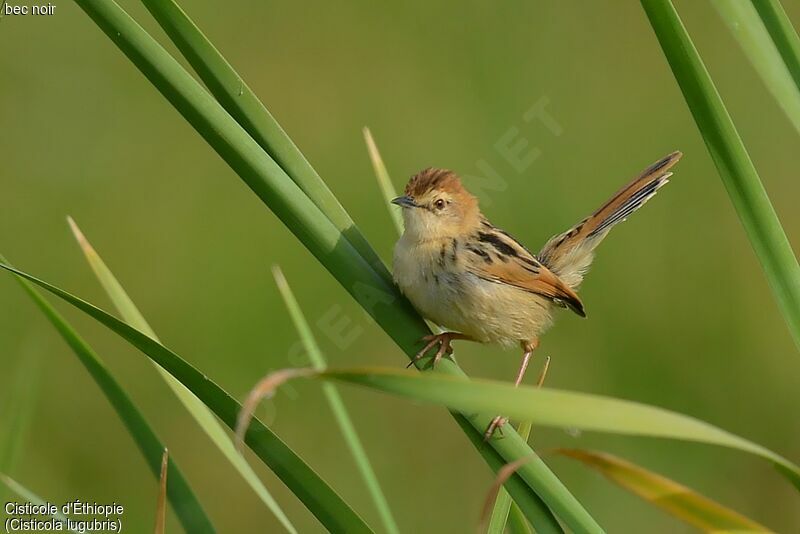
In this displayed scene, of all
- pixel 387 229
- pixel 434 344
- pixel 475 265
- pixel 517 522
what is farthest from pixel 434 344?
pixel 387 229

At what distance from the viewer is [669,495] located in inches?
61.3

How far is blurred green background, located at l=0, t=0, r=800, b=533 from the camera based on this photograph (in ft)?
17.9

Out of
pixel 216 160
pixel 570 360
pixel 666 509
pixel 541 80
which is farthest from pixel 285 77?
pixel 666 509

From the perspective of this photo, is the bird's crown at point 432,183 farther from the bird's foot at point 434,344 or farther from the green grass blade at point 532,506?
the green grass blade at point 532,506

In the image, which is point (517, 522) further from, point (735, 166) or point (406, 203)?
point (406, 203)

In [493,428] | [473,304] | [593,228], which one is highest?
[493,428]

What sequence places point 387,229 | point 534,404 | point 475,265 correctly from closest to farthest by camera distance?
point 534,404 → point 475,265 → point 387,229

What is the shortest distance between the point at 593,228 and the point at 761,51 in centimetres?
167

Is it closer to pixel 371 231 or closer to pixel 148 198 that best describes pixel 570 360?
pixel 371 231

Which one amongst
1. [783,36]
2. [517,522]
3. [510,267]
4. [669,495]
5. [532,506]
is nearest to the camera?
[669,495]

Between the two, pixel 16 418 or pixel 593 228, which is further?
pixel 593 228

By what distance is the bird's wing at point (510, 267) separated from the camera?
315 centimetres

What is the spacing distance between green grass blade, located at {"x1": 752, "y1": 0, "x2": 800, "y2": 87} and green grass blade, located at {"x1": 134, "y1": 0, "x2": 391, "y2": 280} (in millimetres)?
912

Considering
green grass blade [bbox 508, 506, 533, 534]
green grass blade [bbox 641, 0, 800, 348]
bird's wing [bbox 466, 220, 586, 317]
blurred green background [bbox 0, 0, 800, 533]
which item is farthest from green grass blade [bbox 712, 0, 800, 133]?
blurred green background [bbox 0, 0, 800, 533]
